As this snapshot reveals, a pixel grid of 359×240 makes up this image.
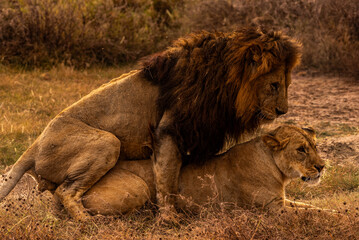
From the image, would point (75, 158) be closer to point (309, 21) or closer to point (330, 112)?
point (330, 112)

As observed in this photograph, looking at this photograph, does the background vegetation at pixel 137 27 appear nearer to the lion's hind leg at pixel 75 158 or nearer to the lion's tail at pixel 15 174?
the lion's hind leg at pixel 75 158

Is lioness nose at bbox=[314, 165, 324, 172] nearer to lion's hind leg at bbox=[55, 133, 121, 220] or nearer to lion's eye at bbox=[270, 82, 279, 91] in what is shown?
lion's eye at bbox=[270, 82, 279, 91]

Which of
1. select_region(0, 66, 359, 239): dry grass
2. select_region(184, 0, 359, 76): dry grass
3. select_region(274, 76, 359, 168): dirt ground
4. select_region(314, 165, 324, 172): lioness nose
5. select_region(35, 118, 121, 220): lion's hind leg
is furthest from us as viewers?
select_region(184, 0, 359, 76): dry grass

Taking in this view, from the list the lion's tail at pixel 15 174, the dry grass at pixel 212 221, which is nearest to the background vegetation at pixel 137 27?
the dry grass at pixel 212 221

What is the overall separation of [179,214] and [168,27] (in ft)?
27.3

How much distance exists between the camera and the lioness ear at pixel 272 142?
4.12 metres

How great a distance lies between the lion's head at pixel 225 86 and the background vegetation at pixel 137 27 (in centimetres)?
475

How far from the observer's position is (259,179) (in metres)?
4.14

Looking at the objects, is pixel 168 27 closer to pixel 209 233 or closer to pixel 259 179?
pixel 259 179

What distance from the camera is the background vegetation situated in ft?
31.8

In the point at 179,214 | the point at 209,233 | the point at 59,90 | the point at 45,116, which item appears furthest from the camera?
the point at 59,90

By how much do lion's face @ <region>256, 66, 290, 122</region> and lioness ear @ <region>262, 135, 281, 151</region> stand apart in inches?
6.3

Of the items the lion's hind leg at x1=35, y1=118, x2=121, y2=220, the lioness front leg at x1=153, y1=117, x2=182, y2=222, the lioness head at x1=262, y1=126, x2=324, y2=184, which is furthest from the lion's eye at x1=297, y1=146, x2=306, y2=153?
the lion's hind leg at x1=35, y1=118, x2=121, y2=220

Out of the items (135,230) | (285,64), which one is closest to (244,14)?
(285,64)
